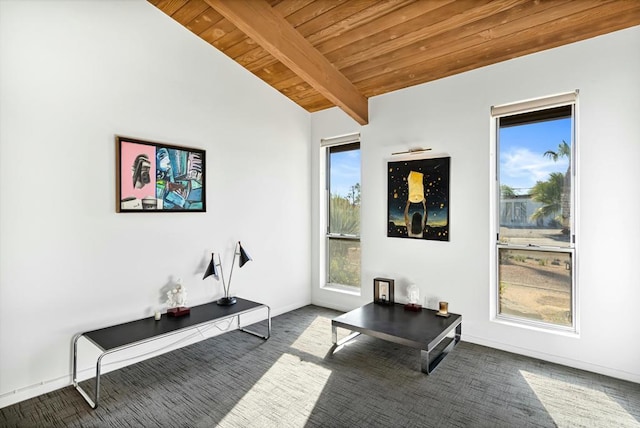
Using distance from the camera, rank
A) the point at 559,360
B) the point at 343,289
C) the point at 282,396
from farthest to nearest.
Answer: the point at 343,289, the point at 559,360, the point at 282,396

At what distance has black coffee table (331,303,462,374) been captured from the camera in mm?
2721

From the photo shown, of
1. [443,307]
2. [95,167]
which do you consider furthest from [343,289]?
[95,167]

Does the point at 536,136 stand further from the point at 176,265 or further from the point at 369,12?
the point at 176,265

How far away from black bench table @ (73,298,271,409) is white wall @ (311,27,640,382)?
1.88 metres

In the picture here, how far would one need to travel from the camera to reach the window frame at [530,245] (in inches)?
111

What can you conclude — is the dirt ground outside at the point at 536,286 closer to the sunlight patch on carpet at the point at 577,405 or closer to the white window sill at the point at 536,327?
the white window sill at the point at 536,327

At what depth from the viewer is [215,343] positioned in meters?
3.34

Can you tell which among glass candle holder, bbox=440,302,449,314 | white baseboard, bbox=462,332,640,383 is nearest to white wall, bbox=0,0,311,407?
glass candle holder, bbox=440,302,449,314

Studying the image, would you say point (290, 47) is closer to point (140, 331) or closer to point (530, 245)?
point (140, 331)

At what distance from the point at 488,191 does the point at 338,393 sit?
2.25 m

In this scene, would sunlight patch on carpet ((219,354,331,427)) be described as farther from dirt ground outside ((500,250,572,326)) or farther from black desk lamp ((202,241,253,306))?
dirt ground outside ((500,250,572,326))

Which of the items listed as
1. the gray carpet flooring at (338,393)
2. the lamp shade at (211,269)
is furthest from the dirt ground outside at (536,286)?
the lamp shade at (211,269)

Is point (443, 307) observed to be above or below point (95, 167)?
below

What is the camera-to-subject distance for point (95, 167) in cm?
269
